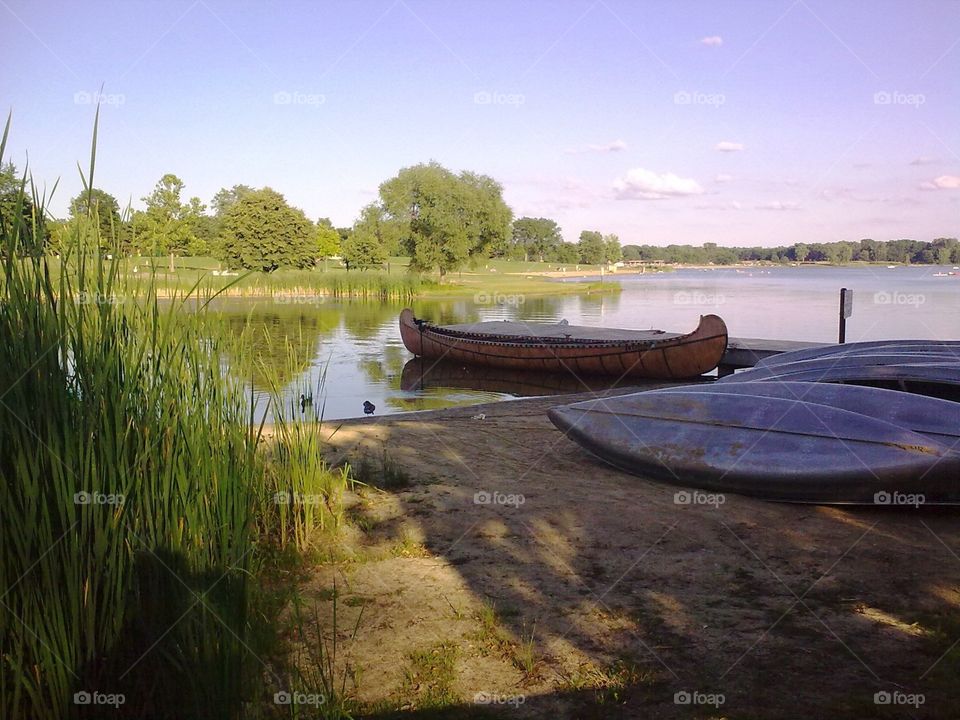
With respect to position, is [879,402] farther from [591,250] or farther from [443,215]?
[591,250]

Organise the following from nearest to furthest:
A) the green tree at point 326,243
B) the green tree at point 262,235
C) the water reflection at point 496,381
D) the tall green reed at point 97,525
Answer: the tall green reed at point 97,525, the water reflection at point 496,381, the green tree at point 262,235, the green tree at point 326,243

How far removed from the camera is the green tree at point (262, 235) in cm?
5459

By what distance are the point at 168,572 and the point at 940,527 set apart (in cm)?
552

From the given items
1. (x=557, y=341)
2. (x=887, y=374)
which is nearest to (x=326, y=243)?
(x=557, y=341)

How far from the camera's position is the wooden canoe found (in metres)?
17.1

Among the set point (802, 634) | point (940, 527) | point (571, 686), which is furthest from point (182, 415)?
point (940, 527)

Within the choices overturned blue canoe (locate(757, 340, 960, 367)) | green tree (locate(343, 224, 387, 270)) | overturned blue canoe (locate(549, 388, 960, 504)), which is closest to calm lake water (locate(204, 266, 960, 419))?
overturned blue canoe (locate(549, 388, 960, 504))

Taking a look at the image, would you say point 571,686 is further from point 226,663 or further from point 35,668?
point 35,668

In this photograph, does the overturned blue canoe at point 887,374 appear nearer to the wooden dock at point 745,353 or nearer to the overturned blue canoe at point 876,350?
the overturned blue canoe at point 876,350

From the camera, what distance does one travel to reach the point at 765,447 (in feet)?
21.7

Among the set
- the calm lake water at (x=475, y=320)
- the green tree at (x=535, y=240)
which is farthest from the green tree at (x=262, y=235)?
the green tree at (x=535, y=240)

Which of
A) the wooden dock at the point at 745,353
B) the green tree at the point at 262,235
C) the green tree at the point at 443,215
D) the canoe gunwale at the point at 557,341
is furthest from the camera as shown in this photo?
the green tree at the point at 262,235

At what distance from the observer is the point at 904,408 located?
671 cm

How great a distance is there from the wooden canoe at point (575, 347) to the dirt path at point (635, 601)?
427 inches
